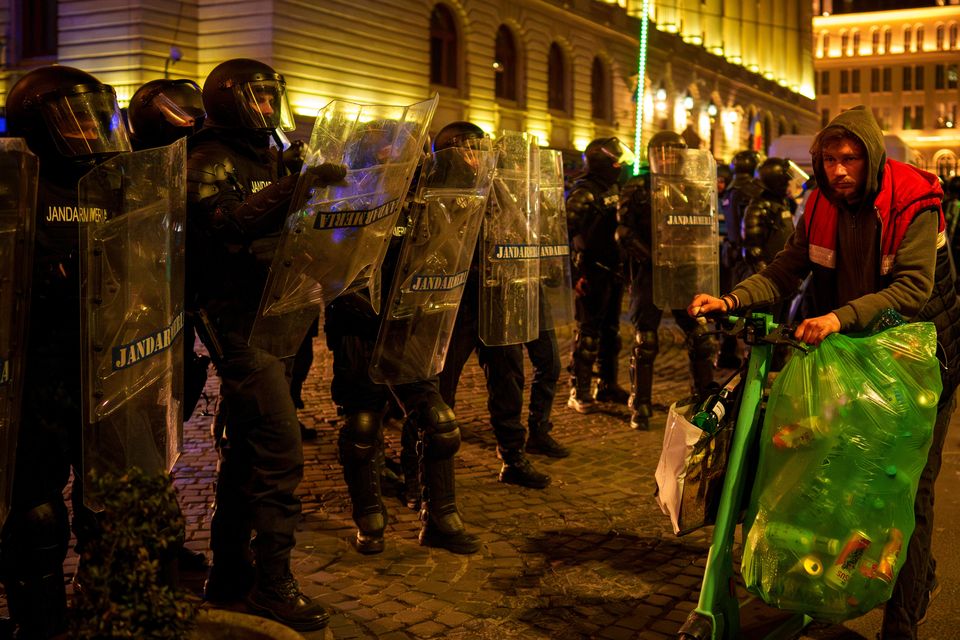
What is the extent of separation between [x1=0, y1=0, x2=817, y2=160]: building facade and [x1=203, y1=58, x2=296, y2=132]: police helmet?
13.6 meters

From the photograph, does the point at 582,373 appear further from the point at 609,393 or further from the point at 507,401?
the point at 507,401


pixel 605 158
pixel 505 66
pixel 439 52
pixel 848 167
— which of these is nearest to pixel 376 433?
pixel 848 167

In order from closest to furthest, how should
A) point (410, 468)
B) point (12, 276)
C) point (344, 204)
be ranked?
point (12, 276)
point (344, 204)
point (410, 468)

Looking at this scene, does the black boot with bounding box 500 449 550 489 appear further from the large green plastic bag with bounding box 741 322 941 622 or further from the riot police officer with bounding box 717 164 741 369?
the riot police officer with bounding box 717 164 741 369

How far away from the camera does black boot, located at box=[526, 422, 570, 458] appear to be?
6430 millimetres

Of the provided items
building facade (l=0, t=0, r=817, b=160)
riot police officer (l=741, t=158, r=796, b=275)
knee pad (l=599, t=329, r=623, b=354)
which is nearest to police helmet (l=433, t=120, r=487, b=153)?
knee pad (l=599, t=329, r=623, b=354)

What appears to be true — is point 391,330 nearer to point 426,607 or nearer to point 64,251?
point 426,607

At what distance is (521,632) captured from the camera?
365 cm

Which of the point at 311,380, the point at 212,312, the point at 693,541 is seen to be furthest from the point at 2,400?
the point at 311,380

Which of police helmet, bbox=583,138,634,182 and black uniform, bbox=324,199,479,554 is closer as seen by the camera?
black uniform, bbox=324,199,479,554

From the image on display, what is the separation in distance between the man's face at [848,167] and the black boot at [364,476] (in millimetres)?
2304

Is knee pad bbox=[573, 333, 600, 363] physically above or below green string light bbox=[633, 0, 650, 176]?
below

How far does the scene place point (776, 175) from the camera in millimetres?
8398

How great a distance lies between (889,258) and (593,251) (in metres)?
4.40
